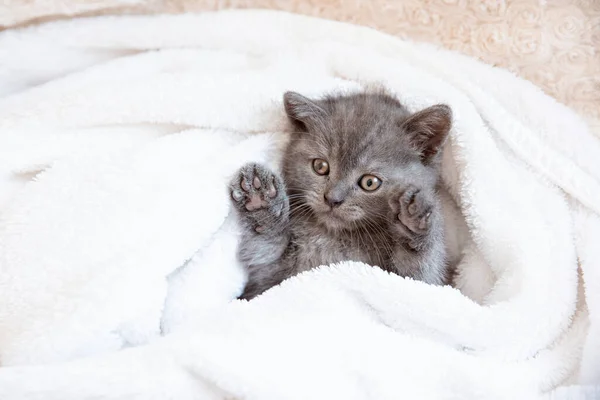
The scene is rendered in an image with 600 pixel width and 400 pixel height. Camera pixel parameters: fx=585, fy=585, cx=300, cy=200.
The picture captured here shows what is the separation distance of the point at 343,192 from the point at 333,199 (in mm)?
30

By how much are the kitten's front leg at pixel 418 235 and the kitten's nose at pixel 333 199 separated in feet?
0.43

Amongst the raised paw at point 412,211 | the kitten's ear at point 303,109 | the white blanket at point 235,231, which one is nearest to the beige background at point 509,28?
the white blanket at point 235,231

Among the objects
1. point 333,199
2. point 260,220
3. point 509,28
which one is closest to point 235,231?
point 260,220

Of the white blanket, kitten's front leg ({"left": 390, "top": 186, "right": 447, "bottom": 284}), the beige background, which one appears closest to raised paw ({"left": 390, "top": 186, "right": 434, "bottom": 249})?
kitten's front leg ({"left": 390, "top": 186, "right": 447, "bottom": 284})

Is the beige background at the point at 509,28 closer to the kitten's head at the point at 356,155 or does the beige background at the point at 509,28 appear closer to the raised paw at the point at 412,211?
the kitten's head at the point at 356,155

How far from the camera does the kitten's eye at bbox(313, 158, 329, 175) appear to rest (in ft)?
4.64

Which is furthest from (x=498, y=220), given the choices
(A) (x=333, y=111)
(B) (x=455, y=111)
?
(A) (x=333, y=111)

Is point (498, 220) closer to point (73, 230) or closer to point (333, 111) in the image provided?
point (333, 111)

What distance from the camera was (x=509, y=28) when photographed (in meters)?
1.61

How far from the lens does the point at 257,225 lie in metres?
1.41

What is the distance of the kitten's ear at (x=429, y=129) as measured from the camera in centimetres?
132

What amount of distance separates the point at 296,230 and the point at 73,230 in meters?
0.52

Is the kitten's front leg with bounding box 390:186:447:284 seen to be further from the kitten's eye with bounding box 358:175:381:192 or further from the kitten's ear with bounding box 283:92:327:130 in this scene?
the kitten's ear with bounding box 283:92:327:130

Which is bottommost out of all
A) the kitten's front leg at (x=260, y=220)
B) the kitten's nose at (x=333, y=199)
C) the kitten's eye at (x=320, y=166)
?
the kitten's front leg at (x=260, y=220)
